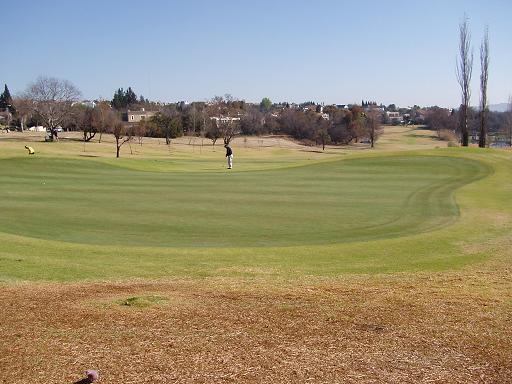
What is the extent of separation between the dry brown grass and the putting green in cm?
647

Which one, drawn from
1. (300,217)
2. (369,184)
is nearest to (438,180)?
(369,184)

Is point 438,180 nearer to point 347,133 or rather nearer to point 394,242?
point 394,242

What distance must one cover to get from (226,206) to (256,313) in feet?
47.7

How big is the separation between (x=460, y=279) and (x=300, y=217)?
29.7 feet

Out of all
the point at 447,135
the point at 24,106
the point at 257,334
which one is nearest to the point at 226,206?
the point at 257,334

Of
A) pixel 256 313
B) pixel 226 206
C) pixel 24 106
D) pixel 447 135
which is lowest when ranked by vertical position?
Answer: pixel 226 206

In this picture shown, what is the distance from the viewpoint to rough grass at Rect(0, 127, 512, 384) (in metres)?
6.80

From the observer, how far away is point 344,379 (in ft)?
21.3

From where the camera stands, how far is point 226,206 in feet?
76.8

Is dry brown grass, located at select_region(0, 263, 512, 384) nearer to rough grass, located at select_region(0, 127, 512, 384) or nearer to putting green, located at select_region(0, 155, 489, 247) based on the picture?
rough grass, located at select_region(0, 127, 512, 384)

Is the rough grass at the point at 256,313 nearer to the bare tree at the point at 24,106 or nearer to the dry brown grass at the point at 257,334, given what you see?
the dry brown grass at the point at 257,334

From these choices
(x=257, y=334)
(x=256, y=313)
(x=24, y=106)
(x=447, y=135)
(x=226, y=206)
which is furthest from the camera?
(x=447, y=135)

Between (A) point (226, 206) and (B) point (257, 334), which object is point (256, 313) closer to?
(B) point (257, 334)

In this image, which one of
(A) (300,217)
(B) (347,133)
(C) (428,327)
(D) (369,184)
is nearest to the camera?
(C) (428,327)
